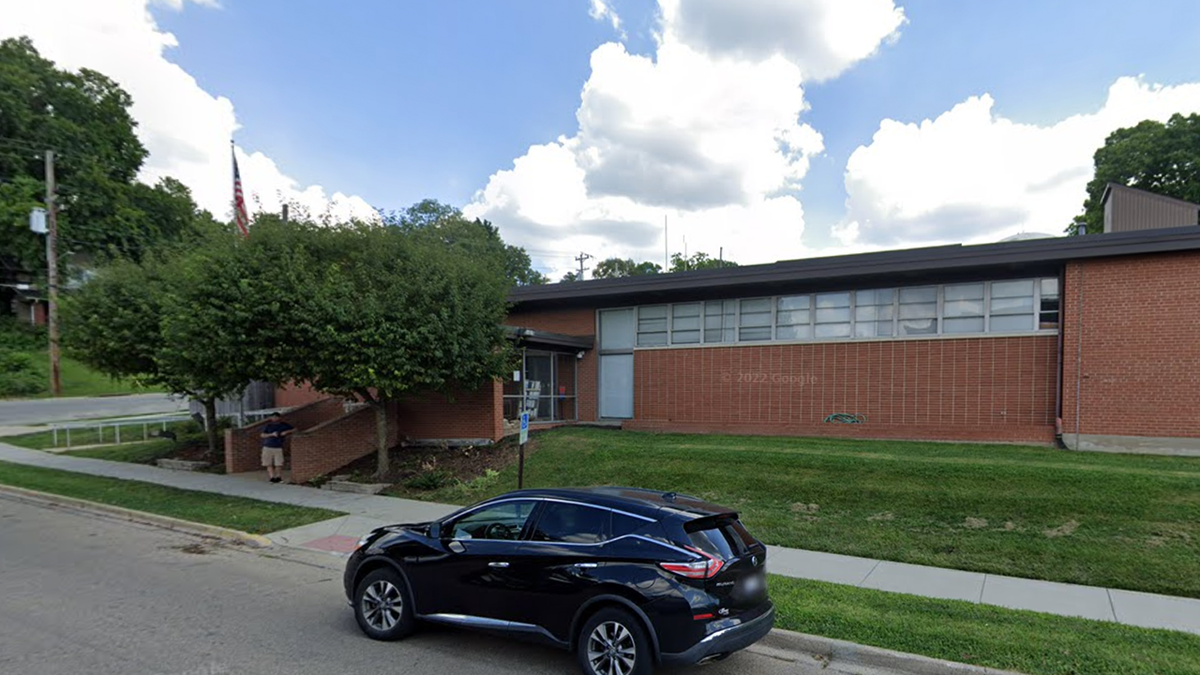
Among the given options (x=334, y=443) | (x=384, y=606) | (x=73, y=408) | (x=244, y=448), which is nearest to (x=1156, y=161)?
(x=334, y=443)

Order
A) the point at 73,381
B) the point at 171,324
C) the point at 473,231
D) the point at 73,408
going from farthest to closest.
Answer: the point at 473,231 → the point at 73,381 → the point at 73,408 → the point at 171,324

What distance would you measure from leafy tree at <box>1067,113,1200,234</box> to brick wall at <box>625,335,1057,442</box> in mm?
25171

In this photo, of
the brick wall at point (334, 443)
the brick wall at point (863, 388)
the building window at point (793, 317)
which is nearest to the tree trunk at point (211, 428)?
the brick wall at point (334, 443)

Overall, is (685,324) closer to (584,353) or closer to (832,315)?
(584,353)

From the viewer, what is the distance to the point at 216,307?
39.4ft

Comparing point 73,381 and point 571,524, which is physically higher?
point 571,524

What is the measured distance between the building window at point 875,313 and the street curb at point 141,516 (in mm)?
13040

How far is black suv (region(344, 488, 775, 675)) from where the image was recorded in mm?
4406

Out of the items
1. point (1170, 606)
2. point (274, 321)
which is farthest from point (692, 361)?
point (1170, 606)

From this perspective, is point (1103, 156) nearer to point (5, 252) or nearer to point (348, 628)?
point (348, 628)

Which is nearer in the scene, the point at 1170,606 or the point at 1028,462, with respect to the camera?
the point at 1170,606

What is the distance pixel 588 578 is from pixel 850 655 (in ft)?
7.55

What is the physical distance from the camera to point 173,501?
40.1ft

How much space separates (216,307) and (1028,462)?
14614 mm
